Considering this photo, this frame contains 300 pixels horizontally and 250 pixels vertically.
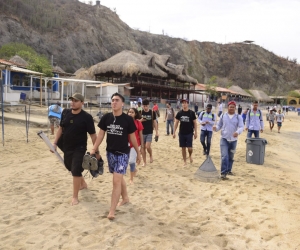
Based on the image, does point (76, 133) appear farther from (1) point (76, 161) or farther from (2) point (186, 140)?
(2) point (186, 140)

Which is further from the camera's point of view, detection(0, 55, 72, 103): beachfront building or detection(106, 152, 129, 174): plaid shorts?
detection(0, 55, 72, 103): beachfront building

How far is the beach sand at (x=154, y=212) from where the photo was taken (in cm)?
330

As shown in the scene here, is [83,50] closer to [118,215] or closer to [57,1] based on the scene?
[57,1]

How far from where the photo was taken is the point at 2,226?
11.6 feet

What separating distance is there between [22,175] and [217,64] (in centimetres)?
8010

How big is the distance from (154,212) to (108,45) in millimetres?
57596

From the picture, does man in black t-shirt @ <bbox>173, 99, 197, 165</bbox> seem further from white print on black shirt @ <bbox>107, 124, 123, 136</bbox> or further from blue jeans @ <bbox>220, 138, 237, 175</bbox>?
white print on black shirt @ <bbox>107, 124, 123, 136</bbox>

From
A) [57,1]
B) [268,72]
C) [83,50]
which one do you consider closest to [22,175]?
[83,50]

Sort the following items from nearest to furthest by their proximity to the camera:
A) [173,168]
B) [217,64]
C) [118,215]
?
[118,215]
[173,168]
[217,64]

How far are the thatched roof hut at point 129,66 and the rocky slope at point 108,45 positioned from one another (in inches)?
653

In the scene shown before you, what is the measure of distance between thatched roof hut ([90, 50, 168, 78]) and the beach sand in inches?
910

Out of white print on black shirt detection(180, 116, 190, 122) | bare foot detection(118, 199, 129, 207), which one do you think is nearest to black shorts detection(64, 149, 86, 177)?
bare foot detection(118, 199, 129, 207)

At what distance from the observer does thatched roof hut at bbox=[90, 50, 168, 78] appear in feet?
95.0

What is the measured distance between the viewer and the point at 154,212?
13.5 ft
